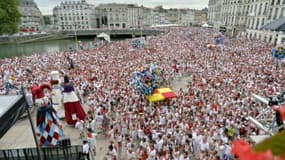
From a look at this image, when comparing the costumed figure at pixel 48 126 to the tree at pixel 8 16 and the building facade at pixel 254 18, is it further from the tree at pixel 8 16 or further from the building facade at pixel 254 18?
the tree at pixel 8 16

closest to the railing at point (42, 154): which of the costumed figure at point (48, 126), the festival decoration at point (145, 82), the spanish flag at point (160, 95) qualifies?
the costumed figure at point (48, 126)

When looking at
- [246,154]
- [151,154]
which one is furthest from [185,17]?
[246,154]

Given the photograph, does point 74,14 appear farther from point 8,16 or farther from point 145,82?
point 145,82

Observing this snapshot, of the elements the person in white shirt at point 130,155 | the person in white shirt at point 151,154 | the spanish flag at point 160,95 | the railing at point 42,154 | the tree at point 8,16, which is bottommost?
the person in white shirt at point 130,155

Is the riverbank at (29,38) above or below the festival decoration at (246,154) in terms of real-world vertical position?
below

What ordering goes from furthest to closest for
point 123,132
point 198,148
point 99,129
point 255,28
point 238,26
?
point 238,26
point 255,28
point 99,129
point 123,132
point 198,148

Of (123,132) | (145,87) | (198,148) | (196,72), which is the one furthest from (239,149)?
(196,72)

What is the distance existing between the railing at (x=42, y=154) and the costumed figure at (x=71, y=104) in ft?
11.7

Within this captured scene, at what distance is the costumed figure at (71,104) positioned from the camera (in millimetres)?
9648

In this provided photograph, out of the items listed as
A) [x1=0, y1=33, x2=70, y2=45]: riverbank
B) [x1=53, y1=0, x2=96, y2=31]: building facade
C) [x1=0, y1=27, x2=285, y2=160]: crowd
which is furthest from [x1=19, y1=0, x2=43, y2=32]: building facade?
[x1=0, y1=27, x2=285, y2=160]: crowd

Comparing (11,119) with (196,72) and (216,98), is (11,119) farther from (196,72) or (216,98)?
(196,72)

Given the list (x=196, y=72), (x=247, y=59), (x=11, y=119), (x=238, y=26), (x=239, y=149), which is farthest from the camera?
(x=238, y=26)

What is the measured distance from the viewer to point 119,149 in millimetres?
8188

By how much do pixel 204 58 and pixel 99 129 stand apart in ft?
47.2
